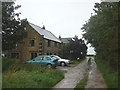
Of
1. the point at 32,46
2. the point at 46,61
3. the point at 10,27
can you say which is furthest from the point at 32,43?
the point at 46,61

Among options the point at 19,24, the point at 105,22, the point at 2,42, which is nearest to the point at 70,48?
the point at 19,24

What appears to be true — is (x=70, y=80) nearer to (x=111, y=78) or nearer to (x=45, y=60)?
(x=111, y=78)

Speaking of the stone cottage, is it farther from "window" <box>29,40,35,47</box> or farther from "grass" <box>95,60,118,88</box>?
"grass" <box>95,60,118,88</box>

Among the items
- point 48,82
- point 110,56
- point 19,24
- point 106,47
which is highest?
point 19,24

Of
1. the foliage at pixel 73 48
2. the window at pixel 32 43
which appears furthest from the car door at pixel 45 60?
the foliage at pixel 73 48

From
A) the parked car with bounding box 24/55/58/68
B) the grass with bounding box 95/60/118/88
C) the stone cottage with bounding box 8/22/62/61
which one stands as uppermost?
the stone cottage with bounding box 8/22/62/61

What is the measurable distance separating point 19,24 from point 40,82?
14751 millimetres

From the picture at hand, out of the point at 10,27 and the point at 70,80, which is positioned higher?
the point at 10,27

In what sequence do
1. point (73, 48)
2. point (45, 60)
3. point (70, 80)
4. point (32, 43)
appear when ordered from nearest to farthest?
point (70, 80) < point (45, 60) < point (32, 43) < point (73, 48)

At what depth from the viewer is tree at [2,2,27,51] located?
17419 millimetres

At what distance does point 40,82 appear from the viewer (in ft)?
24.4

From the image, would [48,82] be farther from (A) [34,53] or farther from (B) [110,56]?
(A) [34,53]

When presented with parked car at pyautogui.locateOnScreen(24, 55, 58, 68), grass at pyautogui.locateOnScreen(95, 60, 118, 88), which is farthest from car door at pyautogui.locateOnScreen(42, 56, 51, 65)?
grass at pyautogui.locateOnScreen(95, 60, 118, 88)

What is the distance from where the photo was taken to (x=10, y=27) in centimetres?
1809
